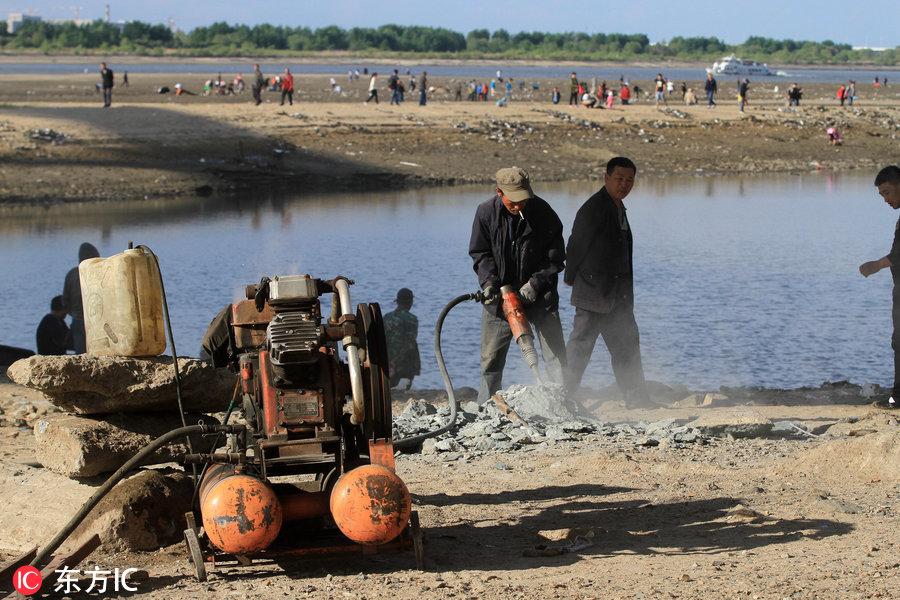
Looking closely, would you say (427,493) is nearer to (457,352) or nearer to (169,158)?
(457,352)

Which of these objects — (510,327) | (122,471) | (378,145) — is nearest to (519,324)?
(510,327)

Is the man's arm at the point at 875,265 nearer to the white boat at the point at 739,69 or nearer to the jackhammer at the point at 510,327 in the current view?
the jackhammer at the point at 510,327

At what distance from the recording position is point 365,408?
19.0 feet

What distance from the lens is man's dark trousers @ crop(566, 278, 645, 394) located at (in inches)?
→ 392

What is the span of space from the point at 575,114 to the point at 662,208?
15.0m

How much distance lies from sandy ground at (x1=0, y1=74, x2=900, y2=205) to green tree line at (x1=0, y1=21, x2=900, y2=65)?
352 ft

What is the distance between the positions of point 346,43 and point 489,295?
570ft

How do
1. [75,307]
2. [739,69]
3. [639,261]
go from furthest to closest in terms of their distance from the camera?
[739,69]
[639,261]
[75,307]

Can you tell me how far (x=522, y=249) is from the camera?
30.6 feet

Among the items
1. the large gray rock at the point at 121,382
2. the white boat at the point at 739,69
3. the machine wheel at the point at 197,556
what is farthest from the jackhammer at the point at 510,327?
the white boat at the point at 739,69

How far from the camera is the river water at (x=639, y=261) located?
15.0 metres

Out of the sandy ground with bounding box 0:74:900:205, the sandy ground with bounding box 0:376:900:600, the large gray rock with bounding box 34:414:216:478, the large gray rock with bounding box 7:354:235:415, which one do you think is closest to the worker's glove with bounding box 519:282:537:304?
the sandy ground with bounding box 0:376:900:600

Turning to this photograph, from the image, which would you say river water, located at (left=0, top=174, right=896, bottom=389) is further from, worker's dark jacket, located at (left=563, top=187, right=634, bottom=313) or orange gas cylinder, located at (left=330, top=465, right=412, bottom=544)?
orange gas cylinder, located at (left=330, top=465, right=412, bottom=544)

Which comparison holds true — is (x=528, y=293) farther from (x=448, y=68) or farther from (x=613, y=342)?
(x=448, y=68)
